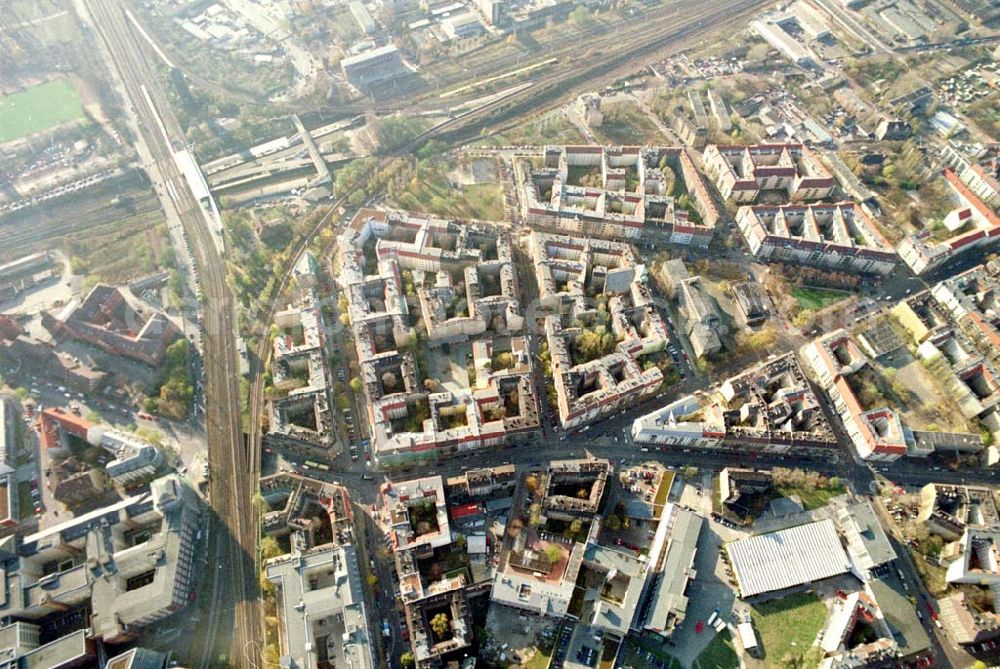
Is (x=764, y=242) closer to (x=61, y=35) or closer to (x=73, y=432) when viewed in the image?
(x=73, y=432)

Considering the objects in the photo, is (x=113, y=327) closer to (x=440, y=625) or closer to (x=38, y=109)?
(x=440, y=625)

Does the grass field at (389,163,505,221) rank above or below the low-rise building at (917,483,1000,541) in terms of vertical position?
above

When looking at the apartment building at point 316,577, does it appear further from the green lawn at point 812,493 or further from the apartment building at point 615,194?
the apartment building at point 615,194

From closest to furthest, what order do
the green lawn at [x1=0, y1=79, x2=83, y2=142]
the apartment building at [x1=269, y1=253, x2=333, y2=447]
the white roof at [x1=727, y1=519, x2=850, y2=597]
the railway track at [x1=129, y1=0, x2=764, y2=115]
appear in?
the white roof at [x1=727, y1=519, x2=850, y2=597]
the apartment building at [x1=269, y1=253, x2=333, y2=447]
the green lawn at [x1=0, y1=79, x2=83, y2=142]
the railway track at [x1=129, y1=0, x2=764, y2=115]

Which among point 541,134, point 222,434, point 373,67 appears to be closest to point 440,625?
point 222,434

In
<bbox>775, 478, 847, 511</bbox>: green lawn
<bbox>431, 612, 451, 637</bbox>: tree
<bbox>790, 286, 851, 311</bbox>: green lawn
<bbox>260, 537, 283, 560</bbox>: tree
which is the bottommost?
<bbox>431, 612, 451, 637</bbox>: tree

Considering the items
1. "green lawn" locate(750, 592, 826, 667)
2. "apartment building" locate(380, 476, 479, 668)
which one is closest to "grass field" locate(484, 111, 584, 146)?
"apartment building" locate(380, 476, 479, 668)

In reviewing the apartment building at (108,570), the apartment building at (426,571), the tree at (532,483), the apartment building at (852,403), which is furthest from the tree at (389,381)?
the apartment building at (852,403)

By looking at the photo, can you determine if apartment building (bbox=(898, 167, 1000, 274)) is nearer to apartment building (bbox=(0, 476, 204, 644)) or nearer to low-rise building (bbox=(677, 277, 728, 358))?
low-rise building (bbox=(677, 277, 728, 358))
